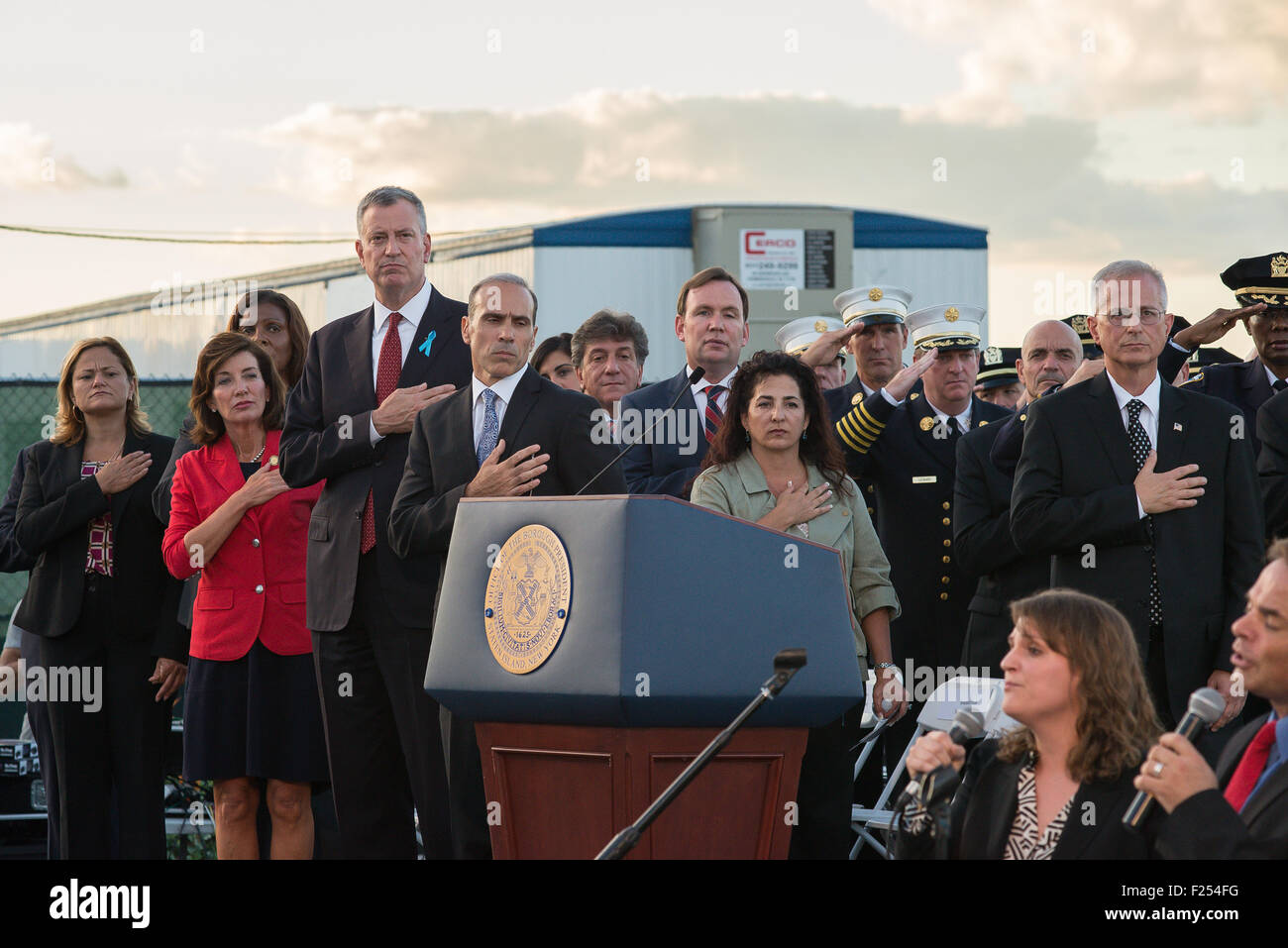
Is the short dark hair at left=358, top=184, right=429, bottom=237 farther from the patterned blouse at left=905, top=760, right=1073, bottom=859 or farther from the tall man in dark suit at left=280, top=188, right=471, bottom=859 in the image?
the patterned blouse at left=905, top=760, right=1073, bottom=859

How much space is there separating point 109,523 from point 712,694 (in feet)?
11.7

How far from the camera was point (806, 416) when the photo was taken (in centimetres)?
504

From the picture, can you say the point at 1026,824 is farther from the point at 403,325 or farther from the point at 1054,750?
the point at 403,325

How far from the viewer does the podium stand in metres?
3.33

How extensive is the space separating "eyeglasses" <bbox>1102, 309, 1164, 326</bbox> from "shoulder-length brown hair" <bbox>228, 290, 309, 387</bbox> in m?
2.99

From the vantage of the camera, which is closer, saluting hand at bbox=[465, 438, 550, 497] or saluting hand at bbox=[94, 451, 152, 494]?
saluting hand at bbox=[465, 438, 550, 497]

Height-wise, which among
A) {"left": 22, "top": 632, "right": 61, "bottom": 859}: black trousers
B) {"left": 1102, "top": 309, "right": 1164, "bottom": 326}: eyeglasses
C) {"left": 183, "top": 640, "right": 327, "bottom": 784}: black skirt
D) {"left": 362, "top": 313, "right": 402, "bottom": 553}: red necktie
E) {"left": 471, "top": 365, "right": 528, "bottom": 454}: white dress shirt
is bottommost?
{"left": 22, "top": 632, "right": 61, "bottom": 859}: black trousers

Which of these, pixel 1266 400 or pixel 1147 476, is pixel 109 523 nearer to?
pixel 1147 476

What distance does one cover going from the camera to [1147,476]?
189 inches

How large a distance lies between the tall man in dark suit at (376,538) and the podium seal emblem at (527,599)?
1228 millimetres

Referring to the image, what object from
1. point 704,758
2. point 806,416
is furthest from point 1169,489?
point 704,758

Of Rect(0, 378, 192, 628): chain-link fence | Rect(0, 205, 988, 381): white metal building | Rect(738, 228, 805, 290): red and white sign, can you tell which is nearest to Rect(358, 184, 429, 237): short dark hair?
Rect(0, 378, 192, 628): chain-link fence

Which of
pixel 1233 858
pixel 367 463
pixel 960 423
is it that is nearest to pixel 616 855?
pixel 1233 858

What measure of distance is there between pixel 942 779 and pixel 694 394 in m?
2.66
